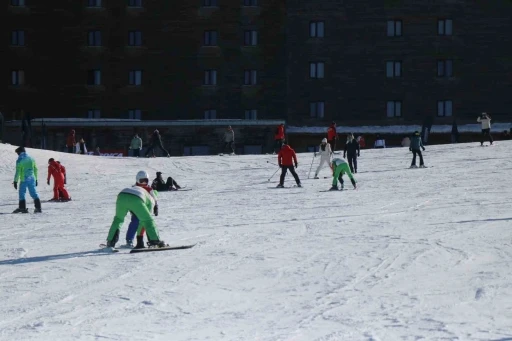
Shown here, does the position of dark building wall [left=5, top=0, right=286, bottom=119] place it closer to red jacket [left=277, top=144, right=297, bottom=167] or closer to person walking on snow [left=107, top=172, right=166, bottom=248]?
red jacket [left=277, top=144, right=297, bottom=167]

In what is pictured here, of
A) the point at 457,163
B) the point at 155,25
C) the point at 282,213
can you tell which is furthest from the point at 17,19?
the point at 282,213

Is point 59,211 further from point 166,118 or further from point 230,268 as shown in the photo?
point 166,118

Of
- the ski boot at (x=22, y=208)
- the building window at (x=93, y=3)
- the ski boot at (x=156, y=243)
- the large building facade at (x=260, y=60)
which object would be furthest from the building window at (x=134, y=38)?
the ski boot at (x=156, y=243)

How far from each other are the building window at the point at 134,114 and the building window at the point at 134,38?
3.57 meters

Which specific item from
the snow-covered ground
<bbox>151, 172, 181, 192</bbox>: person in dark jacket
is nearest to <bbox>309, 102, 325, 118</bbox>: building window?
<bbox>151, 172, 181, 192</bbox>: person in dark jacket

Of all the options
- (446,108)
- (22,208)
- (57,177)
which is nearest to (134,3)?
(446,108)

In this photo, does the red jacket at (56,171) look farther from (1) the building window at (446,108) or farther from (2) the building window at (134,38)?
(1) the building window at (446,108)

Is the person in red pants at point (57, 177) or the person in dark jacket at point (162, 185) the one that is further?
the person in dark jacket at point (162, 185)

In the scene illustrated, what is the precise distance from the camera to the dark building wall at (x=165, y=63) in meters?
55.4

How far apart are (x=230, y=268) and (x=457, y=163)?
72.5 ft

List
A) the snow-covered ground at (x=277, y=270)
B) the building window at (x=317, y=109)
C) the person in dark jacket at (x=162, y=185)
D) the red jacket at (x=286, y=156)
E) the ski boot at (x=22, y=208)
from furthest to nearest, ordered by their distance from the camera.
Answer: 1. the building window at (x=317, y=109)
2. the person in dark jacket at (x=162, y=185)
3. the red jacket at (x=286, y=156)
4. the ski boot at (x=22, y=208)
5. the snow-covered ground at (x=277, y=270)

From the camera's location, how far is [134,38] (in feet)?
183

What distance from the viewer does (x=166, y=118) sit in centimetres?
5531

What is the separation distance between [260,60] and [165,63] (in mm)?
5046
